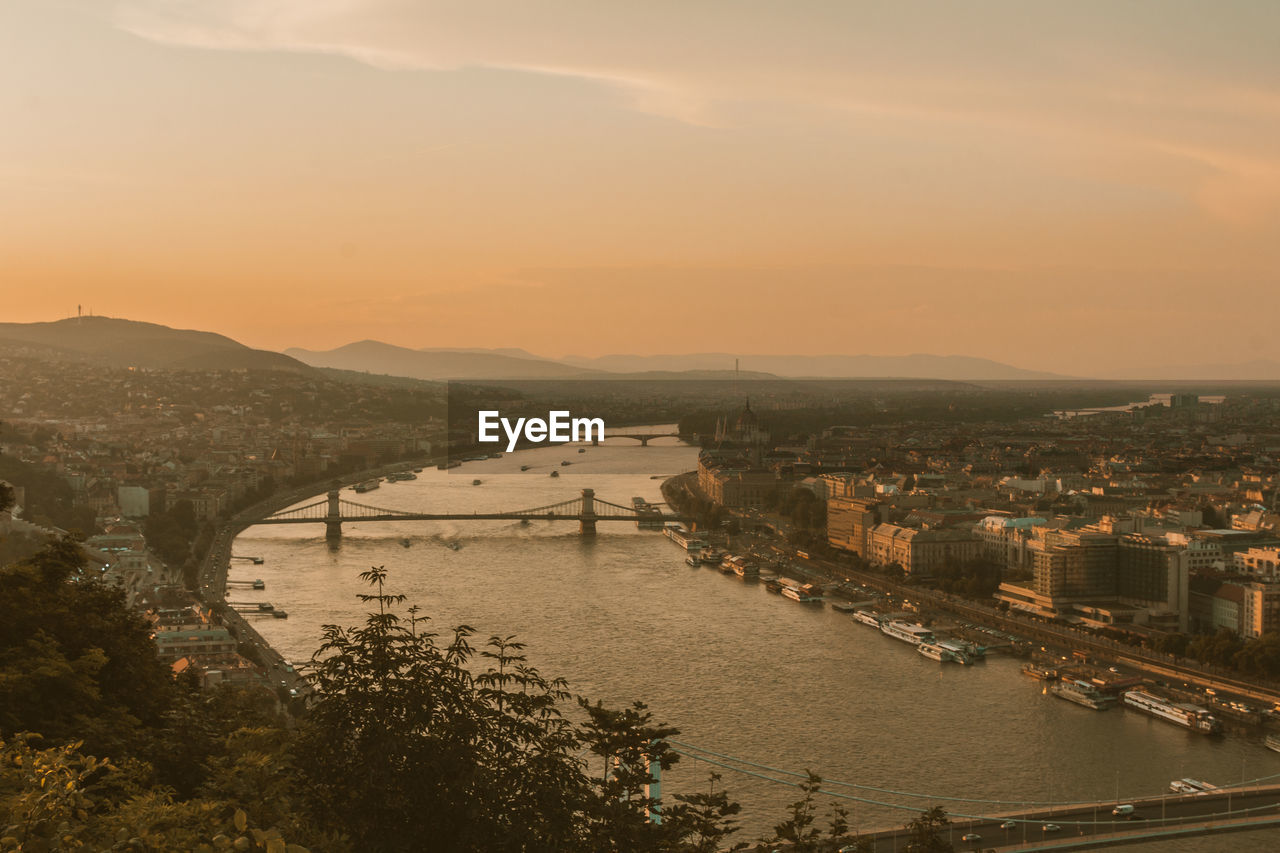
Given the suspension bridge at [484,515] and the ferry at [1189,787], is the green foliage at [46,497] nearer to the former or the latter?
the suspension bridge at [484,515]

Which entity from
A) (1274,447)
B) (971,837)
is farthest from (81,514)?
(1274,447)

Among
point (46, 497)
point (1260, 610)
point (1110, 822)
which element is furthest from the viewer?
point (46, 497)

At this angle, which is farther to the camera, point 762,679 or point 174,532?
point 174,532

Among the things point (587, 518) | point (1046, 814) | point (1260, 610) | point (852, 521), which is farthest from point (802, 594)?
point (1046, 814)

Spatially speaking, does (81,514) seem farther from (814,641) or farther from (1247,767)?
(1247,767)

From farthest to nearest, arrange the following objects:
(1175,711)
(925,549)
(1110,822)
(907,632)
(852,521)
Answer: (852,521) < (925,549) < (907,632) < (1175,711) < (1110,822)

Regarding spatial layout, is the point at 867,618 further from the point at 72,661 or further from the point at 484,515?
the point at 72,661
